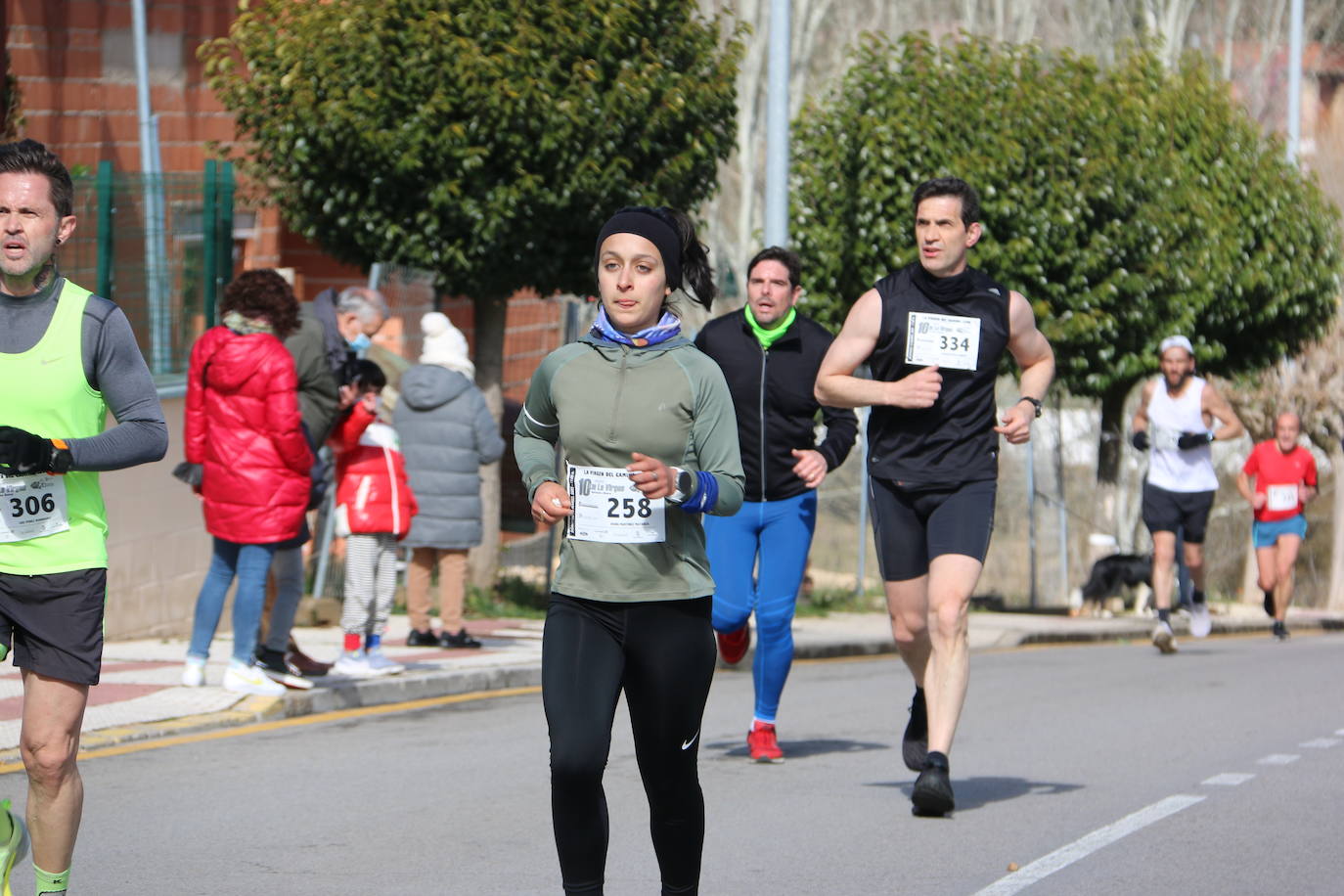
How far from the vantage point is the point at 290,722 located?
9.42 metres

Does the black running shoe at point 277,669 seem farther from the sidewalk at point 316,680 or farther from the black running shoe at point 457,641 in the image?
the black running shoe at point 457,641

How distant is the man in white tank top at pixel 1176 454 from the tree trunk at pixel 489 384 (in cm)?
480

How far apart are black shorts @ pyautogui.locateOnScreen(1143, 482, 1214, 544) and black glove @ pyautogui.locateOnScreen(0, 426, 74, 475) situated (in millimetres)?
11238

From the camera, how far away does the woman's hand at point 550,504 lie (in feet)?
15.7

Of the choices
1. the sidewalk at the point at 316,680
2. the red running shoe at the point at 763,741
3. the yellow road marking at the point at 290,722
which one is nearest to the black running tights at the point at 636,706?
the red running shoe at the point at 763,741

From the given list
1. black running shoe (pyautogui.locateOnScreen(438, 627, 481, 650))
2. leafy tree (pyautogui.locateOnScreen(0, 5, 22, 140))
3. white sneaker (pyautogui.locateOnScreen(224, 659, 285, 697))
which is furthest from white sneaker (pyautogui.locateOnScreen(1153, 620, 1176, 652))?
leafy tree (pyautogui.locateOnScreen(0, 5, 22, 140))

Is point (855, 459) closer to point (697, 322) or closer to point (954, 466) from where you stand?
point (697, 322)

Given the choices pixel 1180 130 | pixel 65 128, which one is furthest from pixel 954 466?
pixel 1180 130

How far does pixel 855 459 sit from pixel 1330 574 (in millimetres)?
10648

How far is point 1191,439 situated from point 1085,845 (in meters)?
8.09

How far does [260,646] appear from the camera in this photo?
9922 millimetres

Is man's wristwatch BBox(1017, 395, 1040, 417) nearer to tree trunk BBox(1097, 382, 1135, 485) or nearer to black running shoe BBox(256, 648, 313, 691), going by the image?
black running shoe BBox(256, 648, 313, 691)

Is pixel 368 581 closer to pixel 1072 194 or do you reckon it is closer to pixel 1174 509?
pixel 1174 509

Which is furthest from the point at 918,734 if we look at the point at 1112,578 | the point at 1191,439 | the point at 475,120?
the point at 1112,578
